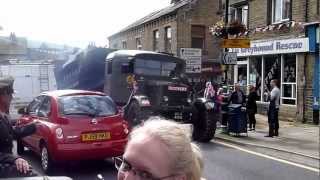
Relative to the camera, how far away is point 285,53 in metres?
20.2

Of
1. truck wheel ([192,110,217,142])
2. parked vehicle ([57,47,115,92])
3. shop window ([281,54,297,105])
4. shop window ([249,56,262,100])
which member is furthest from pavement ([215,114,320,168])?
parked vehicle ([57,47,115,92])

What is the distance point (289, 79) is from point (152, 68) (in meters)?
6.76

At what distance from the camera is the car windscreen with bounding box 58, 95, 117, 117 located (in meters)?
9.47

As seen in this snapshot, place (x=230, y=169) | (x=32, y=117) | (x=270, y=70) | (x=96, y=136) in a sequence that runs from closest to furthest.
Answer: (x=96, y=136) < (x=230, y=169) < (x=32, y=117) < (x=270, y=70)

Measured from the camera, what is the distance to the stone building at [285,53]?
18484 mm

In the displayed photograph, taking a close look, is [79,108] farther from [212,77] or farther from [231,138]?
[212,77]

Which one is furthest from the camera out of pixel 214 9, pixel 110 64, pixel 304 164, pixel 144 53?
pixel 214 9

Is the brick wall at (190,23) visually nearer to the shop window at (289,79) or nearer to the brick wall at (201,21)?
the brick wall at (201,21)

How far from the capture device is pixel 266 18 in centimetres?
2173

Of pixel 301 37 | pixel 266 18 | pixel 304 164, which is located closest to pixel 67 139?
pixel 304 164

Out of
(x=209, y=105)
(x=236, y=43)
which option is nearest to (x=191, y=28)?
(x=236, y=43)

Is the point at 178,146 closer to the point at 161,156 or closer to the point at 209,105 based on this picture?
the point at 161,156

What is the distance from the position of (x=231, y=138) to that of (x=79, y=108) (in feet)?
19.6

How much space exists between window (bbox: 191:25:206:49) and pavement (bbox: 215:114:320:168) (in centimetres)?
1540
